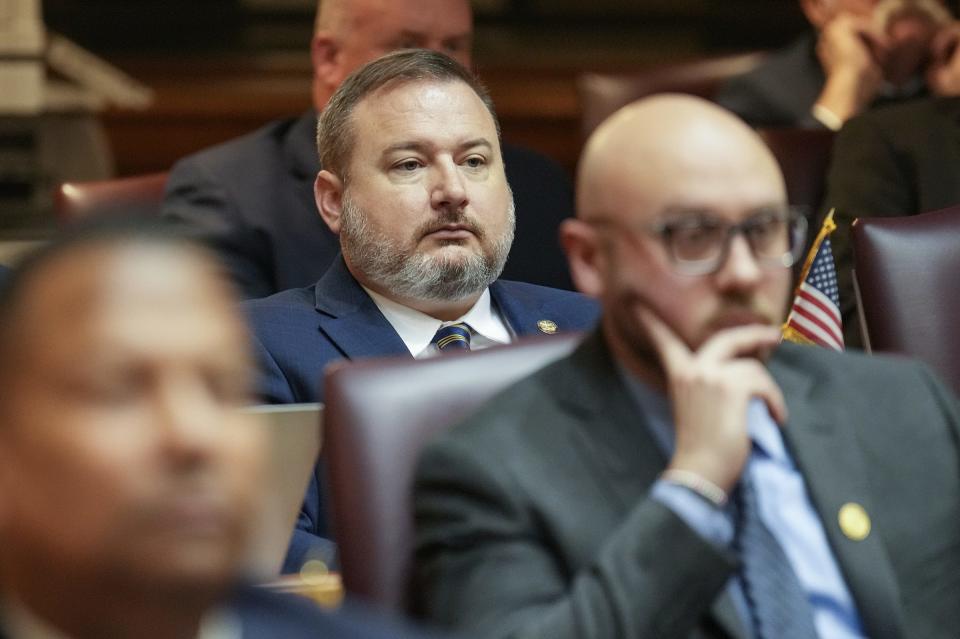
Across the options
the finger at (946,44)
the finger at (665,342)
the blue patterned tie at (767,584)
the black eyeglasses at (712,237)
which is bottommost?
the blue patterned tie at (767,584)

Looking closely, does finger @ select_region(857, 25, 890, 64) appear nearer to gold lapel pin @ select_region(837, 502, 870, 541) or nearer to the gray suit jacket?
the gray suit jacket

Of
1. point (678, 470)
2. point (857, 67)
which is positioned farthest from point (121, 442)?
point (857, 67)

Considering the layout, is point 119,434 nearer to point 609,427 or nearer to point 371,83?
point 609,427

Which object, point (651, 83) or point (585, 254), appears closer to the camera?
point (585, 254)

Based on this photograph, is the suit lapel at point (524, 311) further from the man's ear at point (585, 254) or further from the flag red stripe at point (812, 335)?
the man's ear at point (585, 254)

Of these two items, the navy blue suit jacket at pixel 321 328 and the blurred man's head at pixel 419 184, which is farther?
the blurred man's head at pixel 419 184

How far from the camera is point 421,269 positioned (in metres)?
2.38

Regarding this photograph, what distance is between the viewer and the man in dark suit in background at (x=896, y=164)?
304cm

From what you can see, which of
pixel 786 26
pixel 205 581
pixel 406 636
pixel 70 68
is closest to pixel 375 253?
pixel 406 636

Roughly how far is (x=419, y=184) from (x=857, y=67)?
1851 mm

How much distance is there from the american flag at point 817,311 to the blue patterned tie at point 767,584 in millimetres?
829

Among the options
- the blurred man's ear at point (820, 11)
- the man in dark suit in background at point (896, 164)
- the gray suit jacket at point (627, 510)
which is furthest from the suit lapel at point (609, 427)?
the blurred man's ear at point (820, 11)

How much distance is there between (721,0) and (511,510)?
592cm

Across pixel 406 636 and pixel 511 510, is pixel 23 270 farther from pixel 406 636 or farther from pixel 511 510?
pixel 511 510
